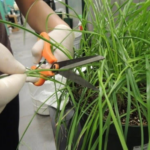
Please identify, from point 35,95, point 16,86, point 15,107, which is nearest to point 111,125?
point 16,86

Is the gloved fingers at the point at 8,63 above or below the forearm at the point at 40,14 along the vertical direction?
below

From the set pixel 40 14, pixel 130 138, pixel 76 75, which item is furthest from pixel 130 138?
pixel 40 14

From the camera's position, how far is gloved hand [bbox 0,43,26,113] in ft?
0.80

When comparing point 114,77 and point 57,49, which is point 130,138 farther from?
point 57,49

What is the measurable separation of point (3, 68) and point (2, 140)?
1.24 feet

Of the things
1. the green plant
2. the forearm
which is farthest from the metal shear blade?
the forearm

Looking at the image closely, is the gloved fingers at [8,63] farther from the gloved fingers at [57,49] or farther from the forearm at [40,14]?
the forearm at [40,14]

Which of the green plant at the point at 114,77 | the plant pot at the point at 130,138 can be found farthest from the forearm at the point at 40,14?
the plant pot at the point at 130,138

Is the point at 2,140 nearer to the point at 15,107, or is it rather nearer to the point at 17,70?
the point at 15,107

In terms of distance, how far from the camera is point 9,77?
254 mm

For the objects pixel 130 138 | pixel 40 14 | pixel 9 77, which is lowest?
pixel 130 138

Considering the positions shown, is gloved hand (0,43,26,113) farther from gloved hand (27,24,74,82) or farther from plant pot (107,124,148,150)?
plant pot (107,124,148,150)

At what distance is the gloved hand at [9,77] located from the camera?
24 cm

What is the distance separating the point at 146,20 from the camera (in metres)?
0.29
